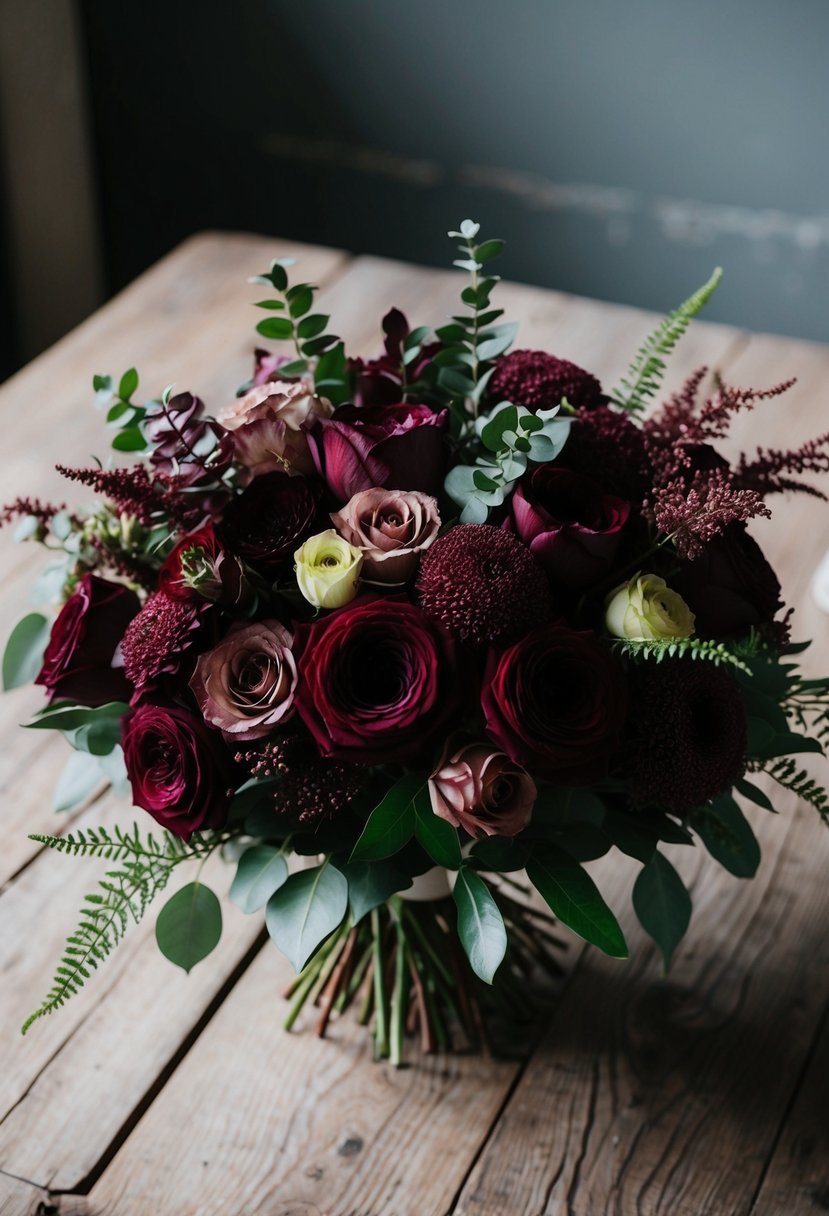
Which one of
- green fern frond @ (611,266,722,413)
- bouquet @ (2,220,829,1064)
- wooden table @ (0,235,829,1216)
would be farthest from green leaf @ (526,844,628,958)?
green fern frond @ (611,266,722,413)

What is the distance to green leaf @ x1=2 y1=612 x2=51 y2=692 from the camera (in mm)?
874

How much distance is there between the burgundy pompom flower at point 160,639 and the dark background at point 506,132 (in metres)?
2.09

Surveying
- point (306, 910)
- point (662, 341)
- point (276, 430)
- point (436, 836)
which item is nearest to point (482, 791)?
point (436, 836)

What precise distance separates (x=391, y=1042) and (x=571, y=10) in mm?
2157

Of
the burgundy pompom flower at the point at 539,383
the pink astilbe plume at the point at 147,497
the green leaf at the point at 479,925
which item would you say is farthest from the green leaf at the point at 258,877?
the burgundy pompom flower at the point at 539,383

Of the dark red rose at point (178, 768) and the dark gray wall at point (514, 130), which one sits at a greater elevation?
the dark red rose at point (178, 768)

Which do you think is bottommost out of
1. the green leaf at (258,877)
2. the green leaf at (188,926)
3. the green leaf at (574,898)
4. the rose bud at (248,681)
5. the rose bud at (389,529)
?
the green leaf at (188,926)

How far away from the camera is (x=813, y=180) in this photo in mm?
2451

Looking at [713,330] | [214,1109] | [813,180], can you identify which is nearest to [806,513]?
[713,330]

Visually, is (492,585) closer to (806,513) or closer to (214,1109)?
(214,1109)

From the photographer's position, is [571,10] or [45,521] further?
[571,10]

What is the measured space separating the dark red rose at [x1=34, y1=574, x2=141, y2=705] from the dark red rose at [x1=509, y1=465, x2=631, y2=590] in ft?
0.86

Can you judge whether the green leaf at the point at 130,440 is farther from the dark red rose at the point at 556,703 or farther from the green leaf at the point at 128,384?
the dark red rose at the point at 556,703

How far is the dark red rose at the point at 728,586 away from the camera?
734 millimetres
